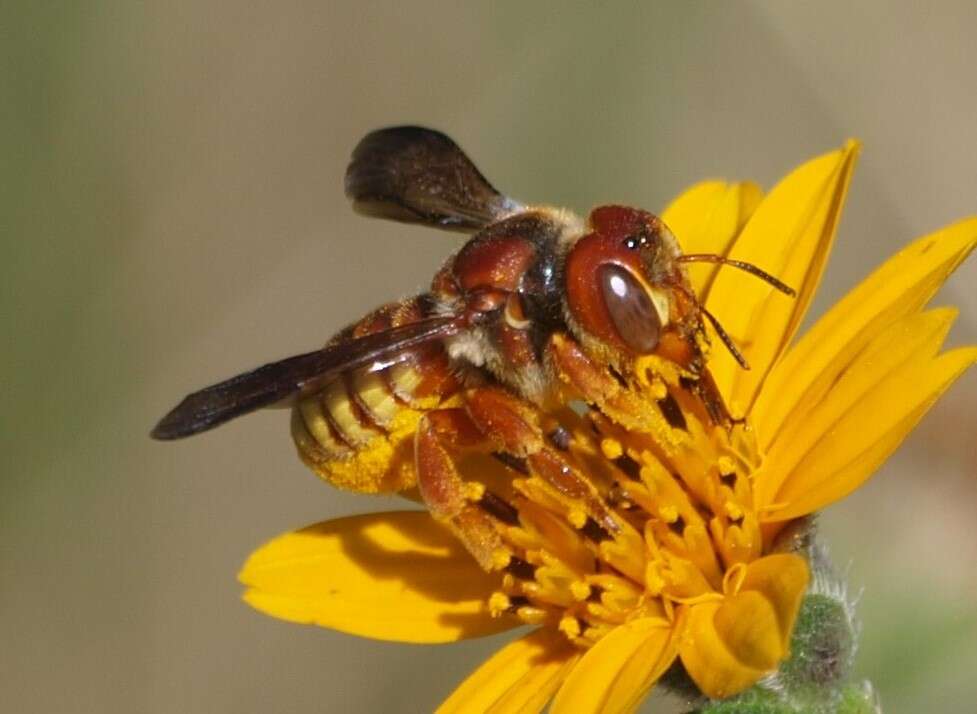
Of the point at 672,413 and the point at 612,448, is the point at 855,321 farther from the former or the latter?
the point at 612,448

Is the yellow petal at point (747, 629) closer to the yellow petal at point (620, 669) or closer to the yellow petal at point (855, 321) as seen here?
the yellow petal at point (620, 669)

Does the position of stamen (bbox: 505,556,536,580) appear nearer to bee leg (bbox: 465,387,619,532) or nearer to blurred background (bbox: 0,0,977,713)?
bee leg (bbox: 465,387,619,532)

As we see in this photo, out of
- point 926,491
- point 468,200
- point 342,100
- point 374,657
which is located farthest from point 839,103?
point 468,200

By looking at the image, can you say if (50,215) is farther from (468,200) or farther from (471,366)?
(471,366)

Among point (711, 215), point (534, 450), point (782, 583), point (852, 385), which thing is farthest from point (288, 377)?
point (711, 215)

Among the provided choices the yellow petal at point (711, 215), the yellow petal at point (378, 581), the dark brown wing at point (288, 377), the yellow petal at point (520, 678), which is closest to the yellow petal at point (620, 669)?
the yellow petal at point (520, 678)

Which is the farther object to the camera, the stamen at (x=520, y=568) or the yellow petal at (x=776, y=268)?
the yellow petal at (x=776, y=268)
